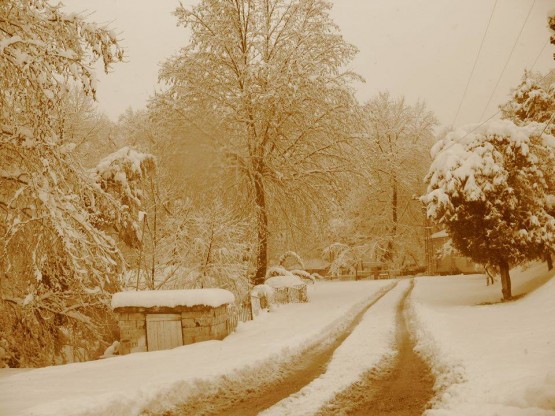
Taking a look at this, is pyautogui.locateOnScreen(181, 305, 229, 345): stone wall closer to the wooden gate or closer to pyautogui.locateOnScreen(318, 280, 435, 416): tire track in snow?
the wooden gate

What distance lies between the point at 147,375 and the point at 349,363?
3575 millimetres

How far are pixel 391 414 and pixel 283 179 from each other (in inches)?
574

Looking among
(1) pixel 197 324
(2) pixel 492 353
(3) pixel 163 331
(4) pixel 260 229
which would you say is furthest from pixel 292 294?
(2) pixel 492 353

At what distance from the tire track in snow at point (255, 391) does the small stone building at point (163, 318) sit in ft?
8.22

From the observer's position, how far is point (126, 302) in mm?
11047

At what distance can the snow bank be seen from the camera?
6473 millimetres

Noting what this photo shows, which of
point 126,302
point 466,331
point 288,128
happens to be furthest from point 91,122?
point 466,331

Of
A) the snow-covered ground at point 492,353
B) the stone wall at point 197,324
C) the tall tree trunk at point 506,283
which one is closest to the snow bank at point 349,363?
the snow-covered ground at point 492,353

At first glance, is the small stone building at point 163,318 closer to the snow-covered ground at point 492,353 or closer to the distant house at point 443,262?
the snow-covered ground at point 492,353

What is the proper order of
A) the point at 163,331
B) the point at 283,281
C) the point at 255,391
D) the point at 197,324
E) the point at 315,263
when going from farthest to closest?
the point at 315,263 → the point at 283,281 → the point at 197,324 → the point at 163,331 → the point at 255,391

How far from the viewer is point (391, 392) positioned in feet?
23.0

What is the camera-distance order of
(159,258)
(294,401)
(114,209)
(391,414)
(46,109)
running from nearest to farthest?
(391,414) → (294,401) → (46,109) → (114,209) → (159,258)

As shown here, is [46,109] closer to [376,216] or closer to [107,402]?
[107,402]

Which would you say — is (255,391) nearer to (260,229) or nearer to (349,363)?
(349,363)
